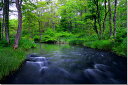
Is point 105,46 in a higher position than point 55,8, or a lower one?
lower

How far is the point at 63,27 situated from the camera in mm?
28500

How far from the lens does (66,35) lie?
22.0m

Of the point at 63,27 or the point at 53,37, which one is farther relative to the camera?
the point at 63,27

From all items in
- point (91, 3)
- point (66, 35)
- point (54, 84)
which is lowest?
point (54, 84)

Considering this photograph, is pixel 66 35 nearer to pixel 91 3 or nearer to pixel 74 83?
pixel 91 3

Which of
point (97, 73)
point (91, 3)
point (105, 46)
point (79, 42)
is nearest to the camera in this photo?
point (97, 73)

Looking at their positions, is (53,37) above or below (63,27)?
below

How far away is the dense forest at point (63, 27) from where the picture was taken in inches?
242

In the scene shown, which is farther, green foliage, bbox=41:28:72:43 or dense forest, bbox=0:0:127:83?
green foliage, bbox=41:28:72:43

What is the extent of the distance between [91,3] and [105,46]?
18.6 ft

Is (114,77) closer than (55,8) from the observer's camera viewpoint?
Yes

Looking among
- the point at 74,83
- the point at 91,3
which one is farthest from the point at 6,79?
the point at 91,3

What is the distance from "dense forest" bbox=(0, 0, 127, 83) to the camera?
20.2 feet

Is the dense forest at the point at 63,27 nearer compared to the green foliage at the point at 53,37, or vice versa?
the dense forest at the point at 63,27
